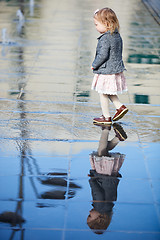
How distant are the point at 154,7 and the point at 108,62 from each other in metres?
13.3

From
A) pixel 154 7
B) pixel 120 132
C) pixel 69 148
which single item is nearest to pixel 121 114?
pixel 120 132

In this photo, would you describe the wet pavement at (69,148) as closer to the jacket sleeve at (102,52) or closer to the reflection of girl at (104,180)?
the reflection of girl at (104,180)

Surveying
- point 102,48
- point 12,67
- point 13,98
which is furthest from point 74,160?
point 12,67

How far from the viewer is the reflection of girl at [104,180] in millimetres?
3953

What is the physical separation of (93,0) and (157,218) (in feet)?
55.7

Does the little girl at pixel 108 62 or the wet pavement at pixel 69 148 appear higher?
the little girl at pixel 108 62

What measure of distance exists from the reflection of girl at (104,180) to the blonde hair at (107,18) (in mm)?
1298

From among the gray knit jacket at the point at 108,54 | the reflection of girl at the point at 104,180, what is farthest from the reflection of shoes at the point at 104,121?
the gray knit jacket at the point at 108,54

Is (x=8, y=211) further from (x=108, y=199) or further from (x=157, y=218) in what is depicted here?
(x=157, y=218)

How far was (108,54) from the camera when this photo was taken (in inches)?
241

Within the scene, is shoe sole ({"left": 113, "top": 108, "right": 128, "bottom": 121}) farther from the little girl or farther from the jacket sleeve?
the jacket sleeve

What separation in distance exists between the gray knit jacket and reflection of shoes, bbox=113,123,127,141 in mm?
699

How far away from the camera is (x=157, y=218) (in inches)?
158

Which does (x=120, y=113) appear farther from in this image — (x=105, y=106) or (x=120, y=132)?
(x=120, y=132)
